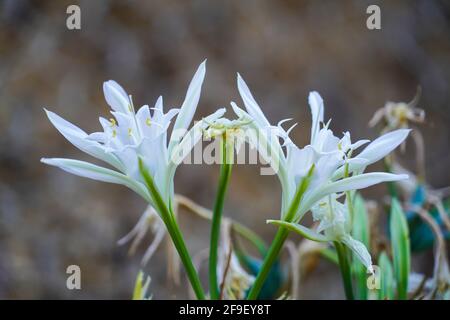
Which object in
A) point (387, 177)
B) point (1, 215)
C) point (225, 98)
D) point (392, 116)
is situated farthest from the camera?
point (225, 98)

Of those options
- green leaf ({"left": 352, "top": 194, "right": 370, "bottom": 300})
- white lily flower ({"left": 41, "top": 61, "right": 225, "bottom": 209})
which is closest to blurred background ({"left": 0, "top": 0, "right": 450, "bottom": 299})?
green leaf ({"left": 352, "top": 194, "right": 370, "bottom": 300})

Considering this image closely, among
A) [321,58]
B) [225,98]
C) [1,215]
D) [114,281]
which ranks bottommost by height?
[114,281]

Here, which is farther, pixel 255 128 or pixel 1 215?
pixel 1 215

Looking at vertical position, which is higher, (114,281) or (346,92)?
(346,92)

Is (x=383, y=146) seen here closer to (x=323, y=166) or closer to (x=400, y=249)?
(x=323, y=166)

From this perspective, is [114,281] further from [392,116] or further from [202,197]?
[392,116]

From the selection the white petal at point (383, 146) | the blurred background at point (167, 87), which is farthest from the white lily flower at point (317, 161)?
the blurred background at point (167, 87)

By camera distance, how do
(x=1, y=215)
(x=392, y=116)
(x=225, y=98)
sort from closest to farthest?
(x=392, y=116)
(x=1, y=215)
(x=225, y=98)

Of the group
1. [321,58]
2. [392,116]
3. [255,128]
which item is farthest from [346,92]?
[255,128]
